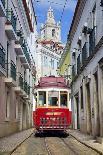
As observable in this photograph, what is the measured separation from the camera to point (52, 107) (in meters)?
22.1

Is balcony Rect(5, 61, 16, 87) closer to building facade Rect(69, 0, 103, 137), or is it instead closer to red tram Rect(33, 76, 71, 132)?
red tram Rect(33, 76, 71, 132)

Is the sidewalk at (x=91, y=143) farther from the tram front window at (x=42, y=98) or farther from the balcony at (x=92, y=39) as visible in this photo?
the balcony at (x=92, y=39)

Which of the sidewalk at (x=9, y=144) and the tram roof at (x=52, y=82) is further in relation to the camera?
the tram roof at (x=52, y=82)

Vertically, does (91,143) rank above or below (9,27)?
below

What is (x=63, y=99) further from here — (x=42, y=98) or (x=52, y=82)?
(x=52, y=82)

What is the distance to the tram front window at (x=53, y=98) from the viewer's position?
73.6ft

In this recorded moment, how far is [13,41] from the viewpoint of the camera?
2866 cm

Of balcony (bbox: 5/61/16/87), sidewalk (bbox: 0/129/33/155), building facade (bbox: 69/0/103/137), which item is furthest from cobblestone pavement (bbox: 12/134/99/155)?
balcony (bbox: 5/61/16/87)

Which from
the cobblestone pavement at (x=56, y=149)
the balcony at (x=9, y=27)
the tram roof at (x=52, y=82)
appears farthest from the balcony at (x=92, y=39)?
the cobblestone pavement at (x=56, y=149)

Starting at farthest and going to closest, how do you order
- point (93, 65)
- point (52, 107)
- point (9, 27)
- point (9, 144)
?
point (9, 27), point (52, 107), point (93, 65), point (9, 144)

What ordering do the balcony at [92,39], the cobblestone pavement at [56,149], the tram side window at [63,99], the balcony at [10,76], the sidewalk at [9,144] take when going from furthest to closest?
the balcony at [10,76] → the tram side window at [63,99] → the balcony at [92,39] → the sidewalk at [9,144] → the cobblestone pavement at [56,149]

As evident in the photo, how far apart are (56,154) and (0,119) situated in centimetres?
920

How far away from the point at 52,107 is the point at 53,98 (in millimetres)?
679

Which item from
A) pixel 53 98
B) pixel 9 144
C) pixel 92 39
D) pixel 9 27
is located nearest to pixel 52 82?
pixel 53 98
